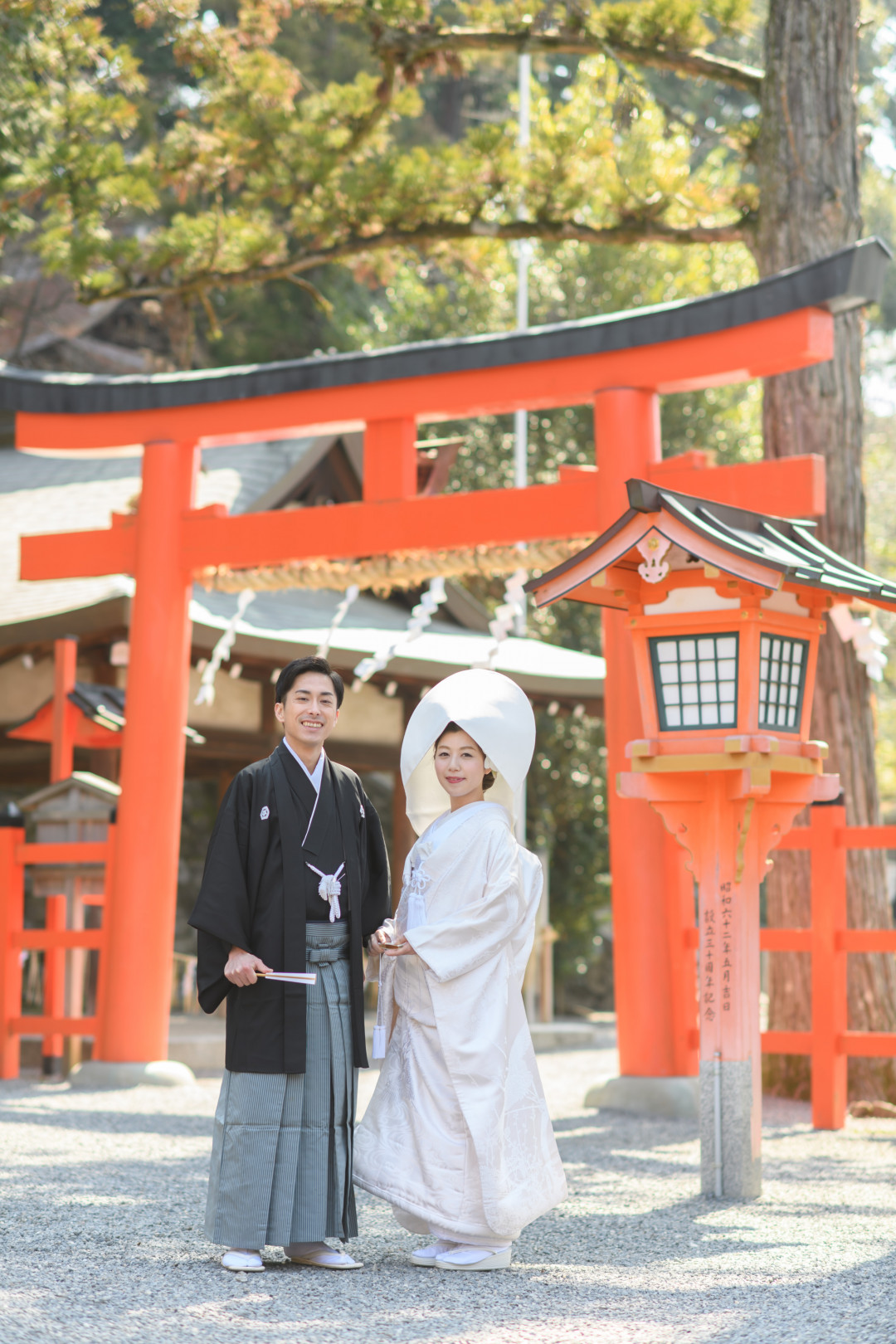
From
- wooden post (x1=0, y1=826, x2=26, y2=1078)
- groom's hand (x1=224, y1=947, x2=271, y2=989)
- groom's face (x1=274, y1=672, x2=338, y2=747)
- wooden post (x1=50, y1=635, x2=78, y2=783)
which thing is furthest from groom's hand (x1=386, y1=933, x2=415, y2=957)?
wooden post (x1=50, y1=635, x2=78, y2=783)

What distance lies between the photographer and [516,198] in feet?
25.3

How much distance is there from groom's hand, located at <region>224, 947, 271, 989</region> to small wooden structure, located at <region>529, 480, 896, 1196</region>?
1.55 meters

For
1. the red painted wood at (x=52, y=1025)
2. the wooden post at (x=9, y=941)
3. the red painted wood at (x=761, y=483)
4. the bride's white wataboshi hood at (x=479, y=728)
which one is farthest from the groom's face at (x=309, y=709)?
the wooden post at (x=9, y=941)

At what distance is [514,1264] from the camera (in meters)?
3.52

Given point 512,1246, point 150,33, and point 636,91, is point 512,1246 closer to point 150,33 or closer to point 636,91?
point 636,91

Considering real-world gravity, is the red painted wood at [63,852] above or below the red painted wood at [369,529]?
below

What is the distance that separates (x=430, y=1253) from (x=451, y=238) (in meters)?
6.03

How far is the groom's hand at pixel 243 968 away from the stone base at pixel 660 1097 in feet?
10.4

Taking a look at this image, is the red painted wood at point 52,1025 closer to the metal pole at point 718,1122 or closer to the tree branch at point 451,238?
the metal pole at point 718,1122

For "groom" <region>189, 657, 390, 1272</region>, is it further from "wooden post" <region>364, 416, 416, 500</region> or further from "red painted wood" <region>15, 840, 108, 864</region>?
"red painted wood" <region>15, 840, 108, 864</region>

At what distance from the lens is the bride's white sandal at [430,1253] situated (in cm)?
343

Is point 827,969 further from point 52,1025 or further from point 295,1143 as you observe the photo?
point 52,1025

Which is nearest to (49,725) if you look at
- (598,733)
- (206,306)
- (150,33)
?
(206,306)

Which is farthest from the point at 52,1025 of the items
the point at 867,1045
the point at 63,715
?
the point at 867,1045
